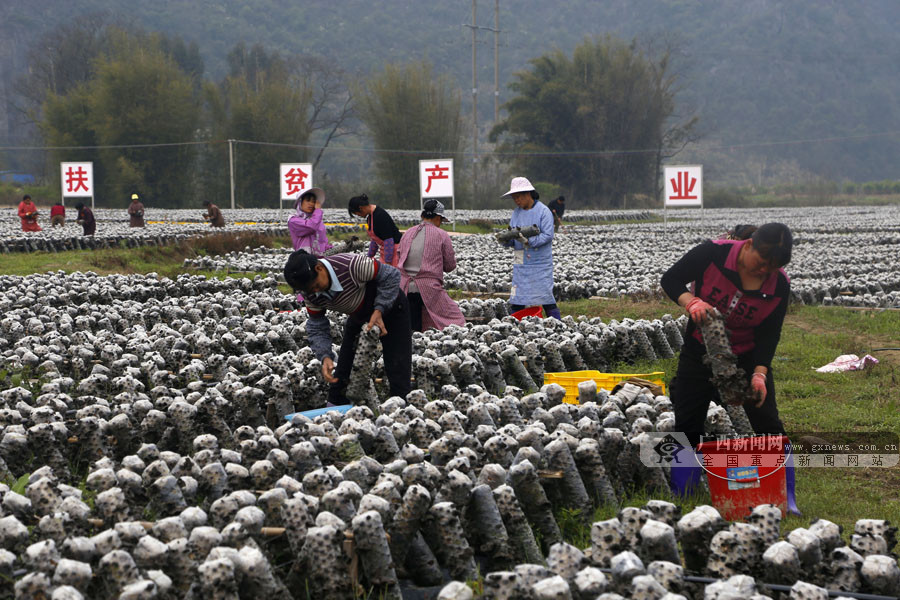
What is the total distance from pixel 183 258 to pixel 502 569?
15755 mm

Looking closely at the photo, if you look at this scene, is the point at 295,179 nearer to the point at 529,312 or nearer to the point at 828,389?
the point at 529,312

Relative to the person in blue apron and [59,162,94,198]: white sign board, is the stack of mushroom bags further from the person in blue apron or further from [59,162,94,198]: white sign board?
[59,162,94,198]: white sign board

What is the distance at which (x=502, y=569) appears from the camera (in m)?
4.23

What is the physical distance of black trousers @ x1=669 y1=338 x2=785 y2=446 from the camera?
4.84 metres

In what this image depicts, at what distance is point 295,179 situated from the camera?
76.7ft

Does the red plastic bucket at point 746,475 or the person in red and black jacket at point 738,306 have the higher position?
the person in red and black jacket at point 738,306

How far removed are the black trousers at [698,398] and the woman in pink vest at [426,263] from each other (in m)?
3.59

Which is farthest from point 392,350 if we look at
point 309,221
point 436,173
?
point 436,173

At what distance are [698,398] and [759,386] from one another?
37 centimetres

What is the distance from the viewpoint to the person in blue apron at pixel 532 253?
914cm

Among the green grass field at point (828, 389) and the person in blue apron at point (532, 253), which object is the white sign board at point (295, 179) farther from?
the person in blue apron at point (532, 253)

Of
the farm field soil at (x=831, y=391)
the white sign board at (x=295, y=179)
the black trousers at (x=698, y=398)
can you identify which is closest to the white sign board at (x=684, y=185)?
the white sign board at (x=295, y=179)

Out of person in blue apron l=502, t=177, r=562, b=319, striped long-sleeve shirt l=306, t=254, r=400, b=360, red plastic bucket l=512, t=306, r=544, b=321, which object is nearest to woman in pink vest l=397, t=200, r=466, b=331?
person in blue apron l=502, t=177, r=562, b=319

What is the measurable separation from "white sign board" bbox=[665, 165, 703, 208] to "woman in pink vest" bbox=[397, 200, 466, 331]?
16079mm
